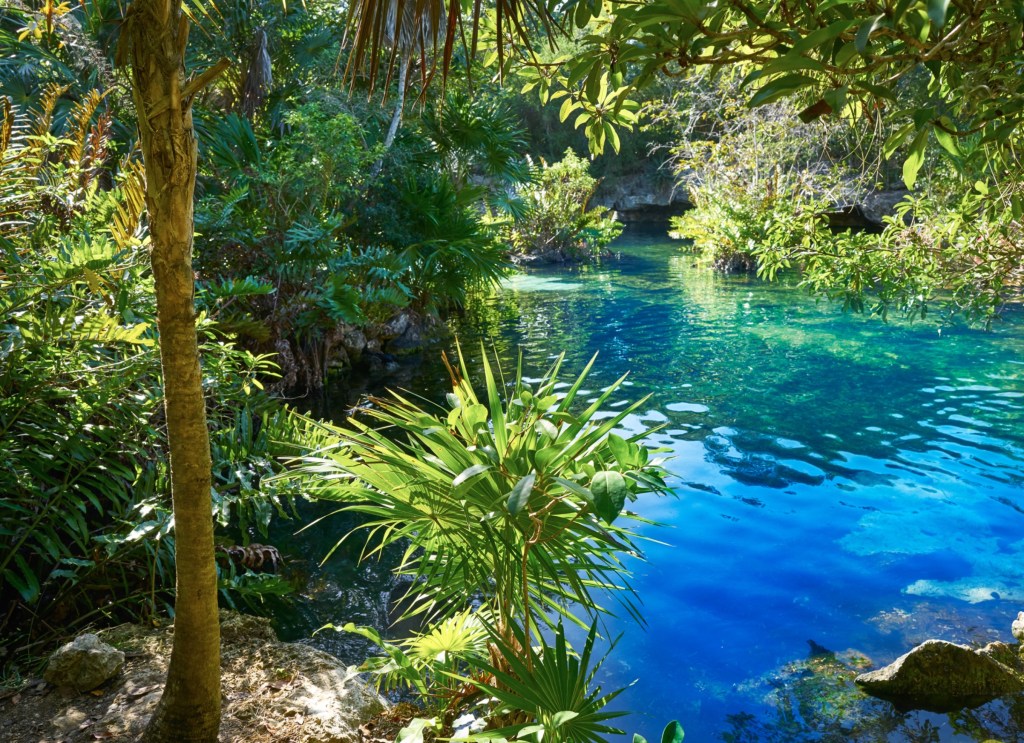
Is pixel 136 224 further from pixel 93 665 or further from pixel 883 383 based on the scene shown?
pixel 883 383

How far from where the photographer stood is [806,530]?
18.7 feet

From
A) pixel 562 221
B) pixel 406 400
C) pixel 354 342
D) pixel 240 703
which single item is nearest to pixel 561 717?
pixel 240 703

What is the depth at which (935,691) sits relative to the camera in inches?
144

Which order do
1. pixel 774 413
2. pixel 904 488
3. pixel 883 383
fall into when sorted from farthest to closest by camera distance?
pixel 883 383
pixel 774 413
pixel 904 488

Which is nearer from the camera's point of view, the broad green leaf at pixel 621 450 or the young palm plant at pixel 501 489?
the broad green leaf at pixel 621 450

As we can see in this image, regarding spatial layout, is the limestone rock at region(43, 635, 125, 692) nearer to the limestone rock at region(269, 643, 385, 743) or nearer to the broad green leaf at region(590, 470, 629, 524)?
the limestone rock at region(269, 643, 385, 743)

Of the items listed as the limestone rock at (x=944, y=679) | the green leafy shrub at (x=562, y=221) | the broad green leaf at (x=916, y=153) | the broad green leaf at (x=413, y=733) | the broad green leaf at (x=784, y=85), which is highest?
the green leafy shrub at (x=562, y=221)

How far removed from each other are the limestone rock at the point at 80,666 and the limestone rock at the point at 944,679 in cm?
346

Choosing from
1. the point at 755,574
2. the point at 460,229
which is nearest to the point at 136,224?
the point at 755,574

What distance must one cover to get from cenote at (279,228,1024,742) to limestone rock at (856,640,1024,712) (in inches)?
3.7

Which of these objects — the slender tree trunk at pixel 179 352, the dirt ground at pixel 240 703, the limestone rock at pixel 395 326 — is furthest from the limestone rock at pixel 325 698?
the limestone rock at pixel 395 326

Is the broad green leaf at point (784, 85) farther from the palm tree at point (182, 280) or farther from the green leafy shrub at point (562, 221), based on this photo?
the green leafy shrub at point (562, 221)

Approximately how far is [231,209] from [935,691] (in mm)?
7516

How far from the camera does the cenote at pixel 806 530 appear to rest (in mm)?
3855
